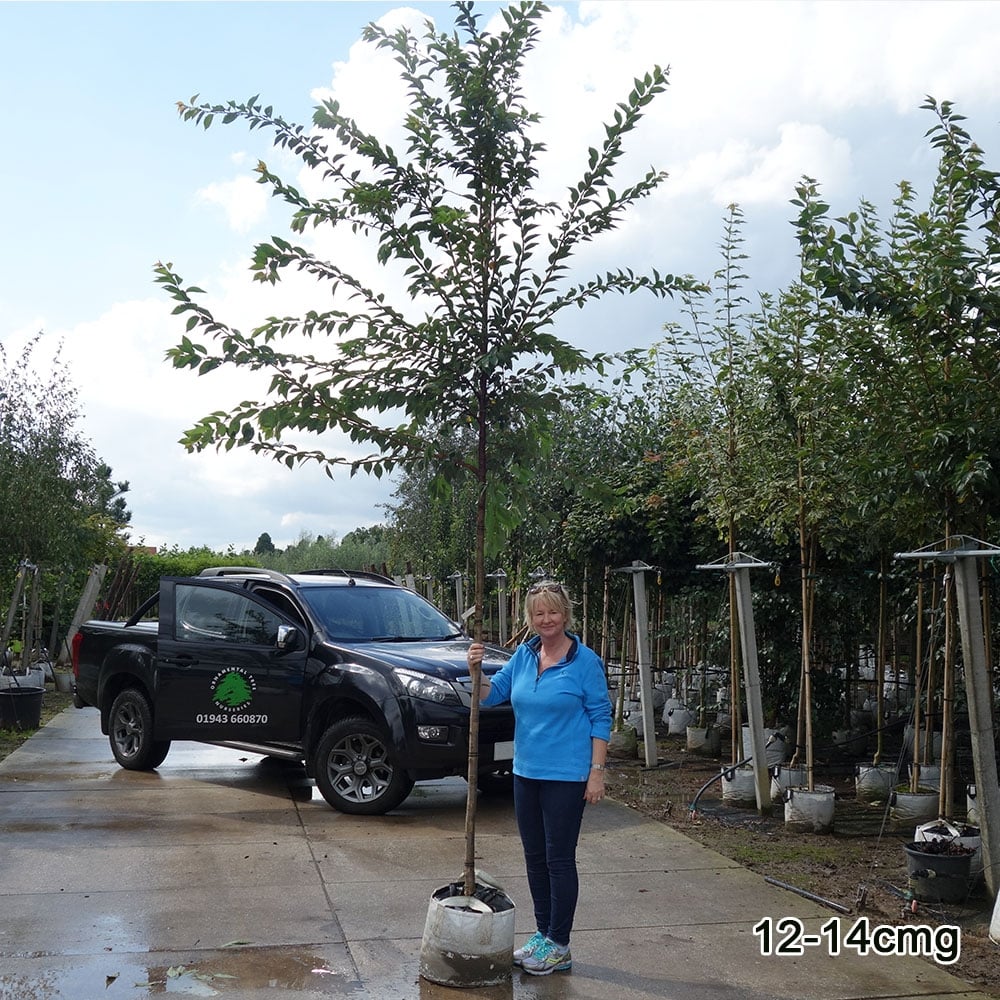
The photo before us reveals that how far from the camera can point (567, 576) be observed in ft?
44.7

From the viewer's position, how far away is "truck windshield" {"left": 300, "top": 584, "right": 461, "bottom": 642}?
963cm

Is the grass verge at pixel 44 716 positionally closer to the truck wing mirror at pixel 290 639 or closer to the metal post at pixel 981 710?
the truck wing mirror at pixel 290 639

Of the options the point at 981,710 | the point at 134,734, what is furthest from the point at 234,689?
the point at 981,710

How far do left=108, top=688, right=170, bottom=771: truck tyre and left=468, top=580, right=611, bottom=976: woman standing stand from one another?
5.81m

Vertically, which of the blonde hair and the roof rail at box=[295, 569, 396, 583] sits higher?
the roof rail at box=[295, 569, 396, 583]

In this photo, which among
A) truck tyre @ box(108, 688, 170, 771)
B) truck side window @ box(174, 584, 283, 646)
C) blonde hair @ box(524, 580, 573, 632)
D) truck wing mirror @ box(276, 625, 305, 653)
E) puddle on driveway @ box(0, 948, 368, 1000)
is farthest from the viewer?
truck tyre @ box(108, 688, 170, 771)

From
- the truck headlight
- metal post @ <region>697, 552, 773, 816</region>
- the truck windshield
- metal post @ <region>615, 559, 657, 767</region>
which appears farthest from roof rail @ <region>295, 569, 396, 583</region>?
metal post @ <region>697, 552, 773, 816</region>

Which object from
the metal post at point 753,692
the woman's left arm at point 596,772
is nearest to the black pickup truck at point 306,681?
the metal post at point 753,692

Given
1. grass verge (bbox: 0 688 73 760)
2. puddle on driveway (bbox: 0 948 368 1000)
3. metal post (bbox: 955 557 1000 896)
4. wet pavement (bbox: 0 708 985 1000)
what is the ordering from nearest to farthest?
puddle on driveway (bbox: 0 948 368 1000) < wet pavement (bbox: 0 708 985 1000) < metal post (bbox: 955 557 1000 896) < grass verge (bbox: 0 688 73 760)

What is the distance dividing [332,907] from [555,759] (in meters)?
1.75

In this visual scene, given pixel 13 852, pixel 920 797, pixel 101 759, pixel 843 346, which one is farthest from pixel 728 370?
pixel 101 759

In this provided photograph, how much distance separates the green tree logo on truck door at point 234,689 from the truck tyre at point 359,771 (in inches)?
35.6

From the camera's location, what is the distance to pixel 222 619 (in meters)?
9.91

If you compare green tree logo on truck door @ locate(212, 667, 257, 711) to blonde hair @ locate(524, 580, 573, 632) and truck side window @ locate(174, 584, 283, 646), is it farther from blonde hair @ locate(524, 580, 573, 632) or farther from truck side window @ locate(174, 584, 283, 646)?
blonde hair @ locate(524, 580, 573, 632)
